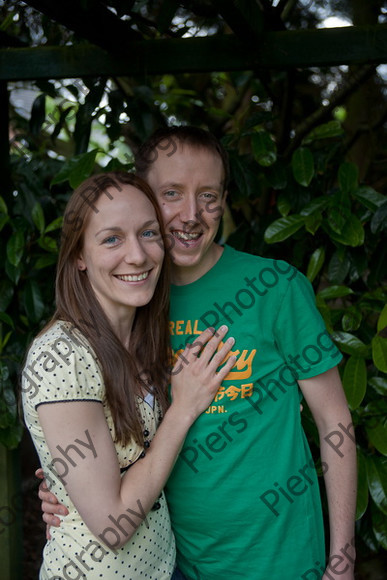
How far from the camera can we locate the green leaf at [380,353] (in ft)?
5.98

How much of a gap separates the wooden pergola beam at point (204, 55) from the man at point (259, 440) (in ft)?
1.72

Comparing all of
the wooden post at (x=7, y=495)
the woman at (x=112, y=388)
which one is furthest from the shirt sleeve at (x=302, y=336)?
the wooden post at (x=7, y=495)

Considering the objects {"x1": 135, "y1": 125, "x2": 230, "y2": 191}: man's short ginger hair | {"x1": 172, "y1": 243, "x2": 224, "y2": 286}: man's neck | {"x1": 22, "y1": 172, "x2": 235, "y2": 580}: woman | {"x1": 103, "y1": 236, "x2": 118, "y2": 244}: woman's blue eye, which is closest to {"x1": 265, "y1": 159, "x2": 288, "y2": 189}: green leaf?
{"x1": 135, "y1": 125, "x2": 230, "y2": 191}: man's short ginger hair

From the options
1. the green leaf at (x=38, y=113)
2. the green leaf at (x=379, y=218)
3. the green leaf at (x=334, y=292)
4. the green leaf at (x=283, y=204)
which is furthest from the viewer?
the green leaf at (x=38, y=113)

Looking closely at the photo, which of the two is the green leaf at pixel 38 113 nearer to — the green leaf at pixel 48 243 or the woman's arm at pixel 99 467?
the green leaf at pixel 48 243

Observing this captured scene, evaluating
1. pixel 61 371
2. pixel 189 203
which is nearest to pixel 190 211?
pixel 189 203

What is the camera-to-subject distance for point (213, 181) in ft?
5.04

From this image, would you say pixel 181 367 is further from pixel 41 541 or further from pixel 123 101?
pixel 41 541

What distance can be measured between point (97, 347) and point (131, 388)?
4.5 inches

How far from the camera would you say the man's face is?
58.7 inches

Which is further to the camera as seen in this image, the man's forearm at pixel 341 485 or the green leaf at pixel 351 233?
the green leaf at pixel 351 233

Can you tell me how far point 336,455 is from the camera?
144 cm

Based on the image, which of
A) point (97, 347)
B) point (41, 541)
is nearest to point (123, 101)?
point (97, 347)

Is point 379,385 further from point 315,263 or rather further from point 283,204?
point 283,204
